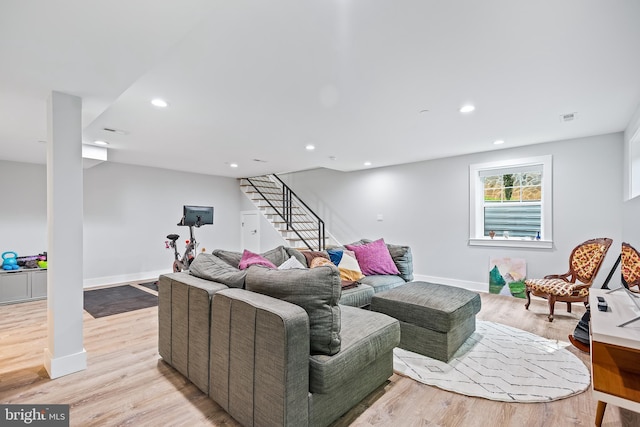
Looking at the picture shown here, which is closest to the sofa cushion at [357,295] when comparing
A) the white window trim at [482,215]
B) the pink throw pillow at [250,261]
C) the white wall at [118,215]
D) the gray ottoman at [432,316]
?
the gray ottoman at [432,316]

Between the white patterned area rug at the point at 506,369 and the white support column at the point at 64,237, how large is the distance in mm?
2637

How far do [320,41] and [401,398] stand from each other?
7.91 feet

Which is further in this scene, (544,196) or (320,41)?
(544,196)

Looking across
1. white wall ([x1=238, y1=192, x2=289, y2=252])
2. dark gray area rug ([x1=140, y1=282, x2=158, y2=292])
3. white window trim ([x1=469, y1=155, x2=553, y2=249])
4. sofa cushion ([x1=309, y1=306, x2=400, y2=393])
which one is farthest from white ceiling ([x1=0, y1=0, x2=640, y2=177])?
white wall ([x1=238, y1=192, x2=289, y2=252])

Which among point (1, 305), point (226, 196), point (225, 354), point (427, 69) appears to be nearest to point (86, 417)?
point (225, 354)

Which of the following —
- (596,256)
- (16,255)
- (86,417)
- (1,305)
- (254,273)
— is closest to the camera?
(86,417)

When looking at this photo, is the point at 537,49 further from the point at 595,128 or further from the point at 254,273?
the point at 595,128

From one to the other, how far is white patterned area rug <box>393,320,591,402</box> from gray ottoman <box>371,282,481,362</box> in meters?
0.10

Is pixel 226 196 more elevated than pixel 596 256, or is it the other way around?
pixel 226 196

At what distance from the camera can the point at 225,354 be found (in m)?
1.91

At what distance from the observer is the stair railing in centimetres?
718

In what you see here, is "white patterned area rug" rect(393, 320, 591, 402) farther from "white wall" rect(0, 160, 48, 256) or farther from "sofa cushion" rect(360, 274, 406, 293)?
"white wall" rect(0, 160, 48, 256)

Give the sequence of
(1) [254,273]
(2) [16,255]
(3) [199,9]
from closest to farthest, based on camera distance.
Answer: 1. (3) [199,9]
2. (1) [254,273]
3. (2) [16,255]

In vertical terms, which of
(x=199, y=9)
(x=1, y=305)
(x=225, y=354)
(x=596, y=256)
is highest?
(x=199, y=9)
